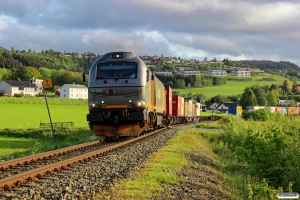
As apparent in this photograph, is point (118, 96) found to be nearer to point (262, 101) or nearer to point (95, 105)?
point (95, 105)

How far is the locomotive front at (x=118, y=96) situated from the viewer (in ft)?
61.3

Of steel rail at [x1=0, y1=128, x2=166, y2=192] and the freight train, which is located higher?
the freight train

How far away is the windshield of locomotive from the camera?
62.3ft

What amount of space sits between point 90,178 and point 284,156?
6.75m

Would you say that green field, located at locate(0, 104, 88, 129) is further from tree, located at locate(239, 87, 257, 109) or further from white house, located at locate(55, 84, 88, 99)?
tree, located at locate(239, 87, 257, 109)

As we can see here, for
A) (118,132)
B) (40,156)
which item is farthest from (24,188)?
(118,132)

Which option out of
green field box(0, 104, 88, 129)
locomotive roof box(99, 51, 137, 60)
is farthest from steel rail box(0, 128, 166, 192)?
green field box(0, 104, 88, 129)

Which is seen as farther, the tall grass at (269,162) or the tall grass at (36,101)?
the tall grass at (36,101)

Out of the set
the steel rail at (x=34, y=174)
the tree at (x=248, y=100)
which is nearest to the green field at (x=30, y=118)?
the steel rail at (x=34, y=174)

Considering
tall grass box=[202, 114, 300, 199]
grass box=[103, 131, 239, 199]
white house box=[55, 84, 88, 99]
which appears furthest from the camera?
white house box=[55, 84, 88, 99]

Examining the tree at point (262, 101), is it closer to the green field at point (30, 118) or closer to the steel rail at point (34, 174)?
the green field at point (30, 118)

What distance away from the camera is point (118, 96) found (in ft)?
61.5

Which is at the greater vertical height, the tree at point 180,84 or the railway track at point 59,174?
the tree at point 180,84

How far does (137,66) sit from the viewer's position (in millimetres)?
19047
